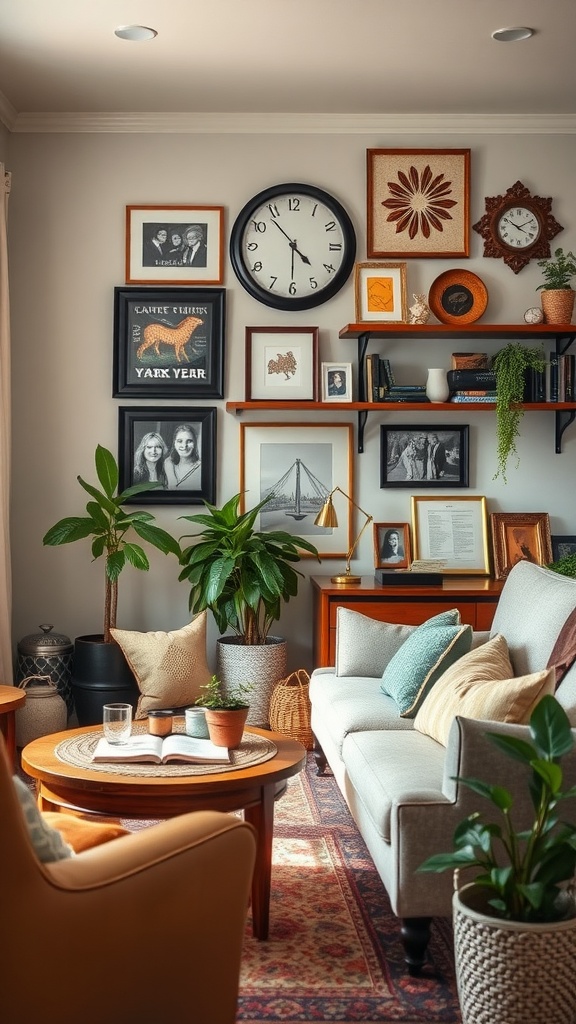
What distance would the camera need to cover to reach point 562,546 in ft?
16.3

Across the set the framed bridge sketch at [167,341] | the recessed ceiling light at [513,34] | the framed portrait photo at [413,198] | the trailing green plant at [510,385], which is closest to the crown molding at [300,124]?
the framed portrait photo at [413,198]

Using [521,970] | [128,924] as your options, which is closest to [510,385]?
[521,970]

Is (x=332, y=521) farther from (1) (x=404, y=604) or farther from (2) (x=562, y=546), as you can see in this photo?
(2) (x=562, y=546)

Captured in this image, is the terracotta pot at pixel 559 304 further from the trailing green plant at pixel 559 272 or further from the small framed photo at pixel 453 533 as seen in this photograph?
the small framed photo at pixel 453 533

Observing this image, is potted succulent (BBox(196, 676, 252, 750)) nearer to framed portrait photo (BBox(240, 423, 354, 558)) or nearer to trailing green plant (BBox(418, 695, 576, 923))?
trailing green plant (BBox(418, 695, 576, 923))

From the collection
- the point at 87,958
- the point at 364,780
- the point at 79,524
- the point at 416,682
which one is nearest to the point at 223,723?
the point at 364,780

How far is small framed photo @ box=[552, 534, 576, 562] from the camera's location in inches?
195

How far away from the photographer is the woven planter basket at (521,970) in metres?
1.93

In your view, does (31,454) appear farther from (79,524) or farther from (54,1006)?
(54,1006)

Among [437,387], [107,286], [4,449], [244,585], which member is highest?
[107,286]

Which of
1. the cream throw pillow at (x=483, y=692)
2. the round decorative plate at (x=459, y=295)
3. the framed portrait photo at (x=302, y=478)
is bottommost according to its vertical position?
the cream throw pillow at (x=483, y=692)

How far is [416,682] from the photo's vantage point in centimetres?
334

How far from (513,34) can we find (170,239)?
1.80 m

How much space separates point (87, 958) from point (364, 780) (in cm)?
120
